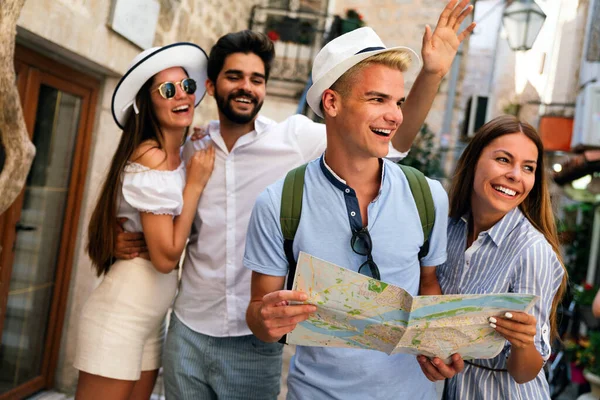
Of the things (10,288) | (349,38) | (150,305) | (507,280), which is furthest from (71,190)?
(507,280)

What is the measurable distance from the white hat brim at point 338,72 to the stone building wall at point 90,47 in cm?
160

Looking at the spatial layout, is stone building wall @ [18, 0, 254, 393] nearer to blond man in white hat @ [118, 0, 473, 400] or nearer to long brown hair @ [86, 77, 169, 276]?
long brown hair @ [86, 77, 169, 276]

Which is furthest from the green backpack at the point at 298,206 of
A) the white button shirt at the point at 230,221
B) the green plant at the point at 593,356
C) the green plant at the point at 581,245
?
the green plant at the point at 581,245

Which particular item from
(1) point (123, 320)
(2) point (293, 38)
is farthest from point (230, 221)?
(2) point (293, 38)

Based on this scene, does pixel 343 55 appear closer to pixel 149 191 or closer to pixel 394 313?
pixel 394 313

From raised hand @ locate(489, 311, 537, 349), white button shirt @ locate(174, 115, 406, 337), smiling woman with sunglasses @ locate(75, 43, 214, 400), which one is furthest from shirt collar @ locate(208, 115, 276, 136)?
raised hand @ locate(489, 311, 537, 349)

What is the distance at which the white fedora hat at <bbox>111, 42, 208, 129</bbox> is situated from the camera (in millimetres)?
2527

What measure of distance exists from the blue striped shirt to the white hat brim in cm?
59

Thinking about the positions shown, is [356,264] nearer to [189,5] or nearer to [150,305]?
[150,305]

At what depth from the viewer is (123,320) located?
2484 millimetres

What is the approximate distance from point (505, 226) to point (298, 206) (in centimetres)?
70

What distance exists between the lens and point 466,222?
7.26ft

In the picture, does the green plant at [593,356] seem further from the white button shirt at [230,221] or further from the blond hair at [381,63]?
the blond hair at [381,63]

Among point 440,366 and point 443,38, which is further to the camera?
point 443,38
